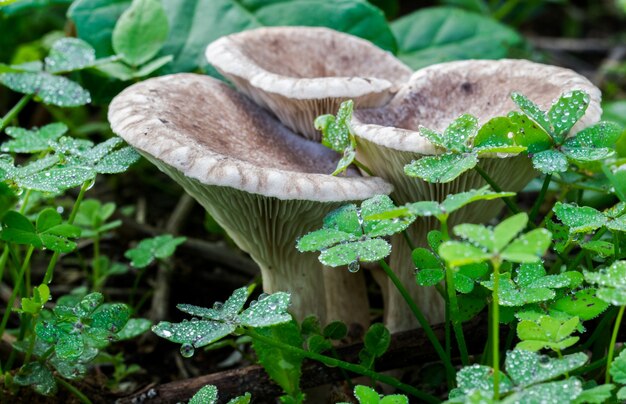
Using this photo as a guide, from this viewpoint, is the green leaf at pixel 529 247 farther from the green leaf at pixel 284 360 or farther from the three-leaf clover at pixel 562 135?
the green leaf at pixel 284 360

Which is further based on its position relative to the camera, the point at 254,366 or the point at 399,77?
the point at 399,77

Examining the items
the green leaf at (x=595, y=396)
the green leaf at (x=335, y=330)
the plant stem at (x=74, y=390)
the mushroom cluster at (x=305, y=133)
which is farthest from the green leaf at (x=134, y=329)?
the green leaf at (x=595, y=396)

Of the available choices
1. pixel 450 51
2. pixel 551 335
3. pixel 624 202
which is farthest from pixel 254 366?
pixel 450 51

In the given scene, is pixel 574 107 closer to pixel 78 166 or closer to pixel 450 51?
pixel 78 166

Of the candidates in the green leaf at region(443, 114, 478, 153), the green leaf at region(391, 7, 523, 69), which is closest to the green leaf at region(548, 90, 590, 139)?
the green leaf at region(443, 114, 478, 153)

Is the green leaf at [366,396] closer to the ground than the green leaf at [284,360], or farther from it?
farther from it

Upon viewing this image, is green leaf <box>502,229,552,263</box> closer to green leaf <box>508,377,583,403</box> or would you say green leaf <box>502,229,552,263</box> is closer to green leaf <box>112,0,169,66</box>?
green leaf <box>508,377,583,403</box>
